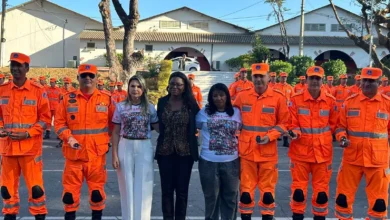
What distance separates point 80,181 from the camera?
16.3ft

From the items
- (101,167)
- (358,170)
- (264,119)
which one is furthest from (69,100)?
(358,170)

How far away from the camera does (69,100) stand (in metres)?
5.07

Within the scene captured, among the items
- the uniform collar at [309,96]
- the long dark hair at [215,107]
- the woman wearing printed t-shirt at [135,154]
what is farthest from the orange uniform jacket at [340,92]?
the woman wearing printed t-shirt at [135,154]

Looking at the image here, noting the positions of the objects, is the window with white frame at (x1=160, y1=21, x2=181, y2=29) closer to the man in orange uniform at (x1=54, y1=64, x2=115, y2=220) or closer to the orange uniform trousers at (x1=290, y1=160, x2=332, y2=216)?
the man in orange uniform at (x1=54, y1=64, x2=115, y2=220)

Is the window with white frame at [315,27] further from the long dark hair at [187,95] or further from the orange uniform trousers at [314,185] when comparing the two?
the long dark hair at [187,95]

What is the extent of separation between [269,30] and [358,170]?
127 ft

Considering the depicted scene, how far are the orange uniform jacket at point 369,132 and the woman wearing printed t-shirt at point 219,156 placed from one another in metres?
1.42

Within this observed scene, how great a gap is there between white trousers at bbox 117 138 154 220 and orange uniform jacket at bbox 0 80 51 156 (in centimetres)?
116

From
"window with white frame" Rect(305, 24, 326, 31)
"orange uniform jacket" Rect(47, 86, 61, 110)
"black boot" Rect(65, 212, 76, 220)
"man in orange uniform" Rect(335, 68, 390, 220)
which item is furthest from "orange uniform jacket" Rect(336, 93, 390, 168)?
"window with white frame" Rect(305, 24, 326, 31)

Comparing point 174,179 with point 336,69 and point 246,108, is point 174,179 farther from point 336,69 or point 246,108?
point 336,69

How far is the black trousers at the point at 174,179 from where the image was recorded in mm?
4961

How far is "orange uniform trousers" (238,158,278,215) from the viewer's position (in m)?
5.05

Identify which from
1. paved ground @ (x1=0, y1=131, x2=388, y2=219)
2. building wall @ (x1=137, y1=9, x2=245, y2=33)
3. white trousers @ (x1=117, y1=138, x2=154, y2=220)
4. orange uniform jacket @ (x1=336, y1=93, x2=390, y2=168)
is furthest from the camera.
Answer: building wall @ (x1=137, y1=9, x2=245, y2=33)

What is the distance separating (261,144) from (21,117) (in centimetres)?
308
